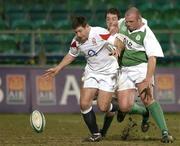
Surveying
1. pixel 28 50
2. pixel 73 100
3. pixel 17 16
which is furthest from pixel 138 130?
pixel 17 16

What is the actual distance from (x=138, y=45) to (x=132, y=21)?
0.46 meters

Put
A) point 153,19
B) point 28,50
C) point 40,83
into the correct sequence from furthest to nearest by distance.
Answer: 1. point 153,19
2. point 28,50
3. point 40,83

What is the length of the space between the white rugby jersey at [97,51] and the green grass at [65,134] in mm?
1180

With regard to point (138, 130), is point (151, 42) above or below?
above

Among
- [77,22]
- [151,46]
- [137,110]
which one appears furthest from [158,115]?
[77,22]

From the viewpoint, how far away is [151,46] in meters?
11.4

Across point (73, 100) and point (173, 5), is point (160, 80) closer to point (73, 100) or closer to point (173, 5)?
point (73, 100)

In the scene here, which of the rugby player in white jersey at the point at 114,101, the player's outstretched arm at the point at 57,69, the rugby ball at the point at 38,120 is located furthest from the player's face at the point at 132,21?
the rugby ball at the point at 38,120

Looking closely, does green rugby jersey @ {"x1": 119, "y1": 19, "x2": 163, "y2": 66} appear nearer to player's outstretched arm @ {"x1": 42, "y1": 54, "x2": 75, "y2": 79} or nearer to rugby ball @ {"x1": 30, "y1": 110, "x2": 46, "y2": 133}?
player's outstretched arm @ {"x1": 42, "y1": 54, "x2": 75, "y2": 79}

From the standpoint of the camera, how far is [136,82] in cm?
1186

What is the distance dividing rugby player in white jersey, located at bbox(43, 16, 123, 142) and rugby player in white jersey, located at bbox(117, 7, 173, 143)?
176 millimetres

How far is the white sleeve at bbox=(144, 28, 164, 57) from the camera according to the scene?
11281 mm

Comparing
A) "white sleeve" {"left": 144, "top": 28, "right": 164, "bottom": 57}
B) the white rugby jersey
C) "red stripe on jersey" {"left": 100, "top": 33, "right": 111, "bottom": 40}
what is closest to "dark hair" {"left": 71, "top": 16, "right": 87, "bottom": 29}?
the white rugby jersey

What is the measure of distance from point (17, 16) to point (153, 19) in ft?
15.9
